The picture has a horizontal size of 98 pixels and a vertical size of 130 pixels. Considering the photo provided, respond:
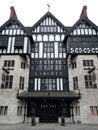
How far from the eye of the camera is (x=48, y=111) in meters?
24.6

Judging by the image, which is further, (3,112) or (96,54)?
(96,54)

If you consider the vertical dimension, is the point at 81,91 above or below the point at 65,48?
below

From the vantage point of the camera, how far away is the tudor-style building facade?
2291cm

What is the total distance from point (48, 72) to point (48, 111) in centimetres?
695

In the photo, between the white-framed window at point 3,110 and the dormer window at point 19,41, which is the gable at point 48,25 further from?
the white-framed window at point 3,110

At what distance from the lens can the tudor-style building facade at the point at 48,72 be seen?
75.2 ft

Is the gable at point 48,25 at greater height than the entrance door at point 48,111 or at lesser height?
greater

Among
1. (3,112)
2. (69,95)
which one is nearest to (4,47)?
(3,112)

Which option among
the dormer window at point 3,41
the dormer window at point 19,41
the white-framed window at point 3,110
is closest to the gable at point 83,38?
the dormer window at point 19,41

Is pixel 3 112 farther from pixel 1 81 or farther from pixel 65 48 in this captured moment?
pixel 65 48

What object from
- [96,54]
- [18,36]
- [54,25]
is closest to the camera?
[96,54]

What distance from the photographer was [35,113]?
79.8 ft

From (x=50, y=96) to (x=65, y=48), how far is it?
11.0 m

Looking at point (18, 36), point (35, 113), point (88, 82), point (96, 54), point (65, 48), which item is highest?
point (18, 36)
